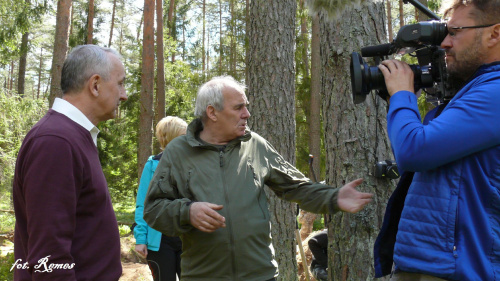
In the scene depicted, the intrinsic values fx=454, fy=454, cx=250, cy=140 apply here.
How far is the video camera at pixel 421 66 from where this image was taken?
1893 millimetres

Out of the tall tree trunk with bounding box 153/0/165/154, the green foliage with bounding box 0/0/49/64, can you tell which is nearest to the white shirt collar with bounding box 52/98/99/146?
the green foliage with bounding box 0/0/49/64

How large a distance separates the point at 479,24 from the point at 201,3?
84.9 ft

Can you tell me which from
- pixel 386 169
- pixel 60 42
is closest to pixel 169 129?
pixel 386 169

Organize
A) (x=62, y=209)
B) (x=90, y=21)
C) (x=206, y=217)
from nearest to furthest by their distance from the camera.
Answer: (x=62, y=209) → (x=206, y=217) → (x=90, y=21)

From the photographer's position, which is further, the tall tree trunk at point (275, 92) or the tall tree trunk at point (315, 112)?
the tall tree trunk at point (315, 112)

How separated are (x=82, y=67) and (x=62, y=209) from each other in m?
0.71

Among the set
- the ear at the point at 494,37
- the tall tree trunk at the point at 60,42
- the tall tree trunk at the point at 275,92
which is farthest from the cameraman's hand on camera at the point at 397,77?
the tall tree trunk at the point at 60,42

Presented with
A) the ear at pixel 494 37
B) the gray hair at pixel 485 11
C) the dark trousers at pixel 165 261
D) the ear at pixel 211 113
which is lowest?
the dark trousers at pixel 165 261

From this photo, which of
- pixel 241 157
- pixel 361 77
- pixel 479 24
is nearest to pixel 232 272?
pixel 241 157

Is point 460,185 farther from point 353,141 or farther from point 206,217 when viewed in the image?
point 353,141

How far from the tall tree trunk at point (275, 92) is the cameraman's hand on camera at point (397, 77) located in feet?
12.0

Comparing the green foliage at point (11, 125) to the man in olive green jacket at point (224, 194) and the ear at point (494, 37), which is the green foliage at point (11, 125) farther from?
the ear at point (494, 37)

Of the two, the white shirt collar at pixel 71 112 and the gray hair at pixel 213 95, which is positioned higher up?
the gray hair at pixel 213 95

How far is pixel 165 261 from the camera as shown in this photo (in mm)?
4137
